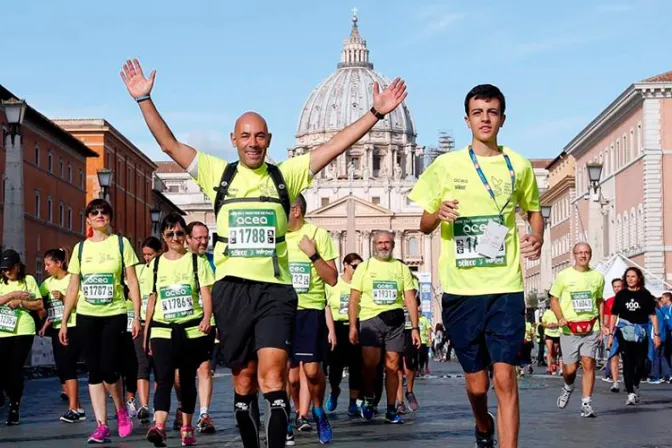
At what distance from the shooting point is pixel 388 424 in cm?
1458

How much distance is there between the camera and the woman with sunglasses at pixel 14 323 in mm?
15781

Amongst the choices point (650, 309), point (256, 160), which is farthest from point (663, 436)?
A: point (650, 309)

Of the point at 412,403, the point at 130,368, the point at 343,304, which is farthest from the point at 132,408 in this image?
the point at 412,403

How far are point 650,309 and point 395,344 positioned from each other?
17.1ft

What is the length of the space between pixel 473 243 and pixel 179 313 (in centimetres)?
438

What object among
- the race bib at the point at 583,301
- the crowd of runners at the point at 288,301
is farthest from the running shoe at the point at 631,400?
the race bib at the point at 583,301

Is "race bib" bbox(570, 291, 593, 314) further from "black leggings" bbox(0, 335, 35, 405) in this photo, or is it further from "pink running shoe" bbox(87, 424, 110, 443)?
"black leggings" bbox(0, 335, 35, 405)

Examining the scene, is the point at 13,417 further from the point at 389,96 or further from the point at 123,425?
the point at 389,96

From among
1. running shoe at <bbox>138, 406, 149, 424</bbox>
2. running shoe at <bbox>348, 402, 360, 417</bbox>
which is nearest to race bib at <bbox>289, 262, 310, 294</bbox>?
running shoe at <bbox>138, 406, 149, 424</bbox>

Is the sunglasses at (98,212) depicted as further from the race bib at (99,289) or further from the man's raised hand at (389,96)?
the man's raised hand at (389,96)

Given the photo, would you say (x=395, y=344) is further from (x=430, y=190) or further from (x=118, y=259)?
(x=430, y=190)

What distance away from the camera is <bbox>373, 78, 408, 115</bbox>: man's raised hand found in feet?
28.5

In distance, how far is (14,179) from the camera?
97.4 ft

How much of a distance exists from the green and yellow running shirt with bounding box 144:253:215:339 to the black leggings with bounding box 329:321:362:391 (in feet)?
10.6
